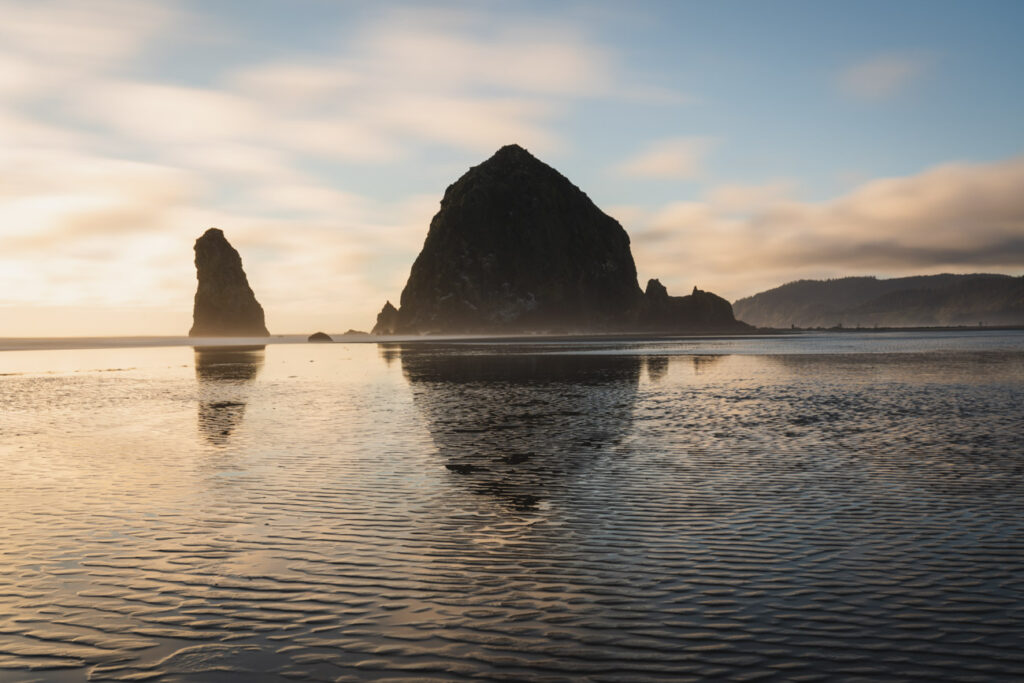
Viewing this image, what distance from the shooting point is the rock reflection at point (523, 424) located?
59.6 feet

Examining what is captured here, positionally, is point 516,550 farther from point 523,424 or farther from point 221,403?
point 221,403

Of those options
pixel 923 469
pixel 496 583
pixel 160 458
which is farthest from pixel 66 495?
pixel 923 469

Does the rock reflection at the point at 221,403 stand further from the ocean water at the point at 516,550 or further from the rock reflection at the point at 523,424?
the rock reflection at the point at 523,424

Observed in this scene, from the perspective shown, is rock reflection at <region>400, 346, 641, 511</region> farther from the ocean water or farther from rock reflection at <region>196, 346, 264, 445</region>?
rock reflection at <region>196, 346, 264, 445</region>

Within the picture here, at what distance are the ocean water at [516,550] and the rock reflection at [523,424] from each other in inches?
7.6

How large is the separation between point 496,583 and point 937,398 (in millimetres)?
31979

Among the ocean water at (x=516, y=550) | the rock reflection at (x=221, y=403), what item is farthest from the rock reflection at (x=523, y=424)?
the rock reflection at (x=221, y=403)

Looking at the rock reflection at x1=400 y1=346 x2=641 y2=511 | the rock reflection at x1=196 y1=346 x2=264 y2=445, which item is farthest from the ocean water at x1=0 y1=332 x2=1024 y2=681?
the rock reflection at x1=196 y1=346 x2=264 y2=445

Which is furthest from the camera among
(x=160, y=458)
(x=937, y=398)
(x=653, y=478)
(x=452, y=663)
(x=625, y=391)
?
(x=625, y=391)

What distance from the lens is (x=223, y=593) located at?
997cm

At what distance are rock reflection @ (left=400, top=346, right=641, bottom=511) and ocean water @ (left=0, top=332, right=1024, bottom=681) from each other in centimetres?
19

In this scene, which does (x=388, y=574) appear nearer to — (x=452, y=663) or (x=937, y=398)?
(x=452, y=663)

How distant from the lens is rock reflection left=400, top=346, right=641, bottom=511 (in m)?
18.2

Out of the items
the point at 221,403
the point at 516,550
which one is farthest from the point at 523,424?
the point at 221,403
